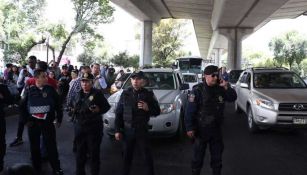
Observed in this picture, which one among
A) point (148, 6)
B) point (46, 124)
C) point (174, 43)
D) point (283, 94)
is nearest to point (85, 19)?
point (148, 6)

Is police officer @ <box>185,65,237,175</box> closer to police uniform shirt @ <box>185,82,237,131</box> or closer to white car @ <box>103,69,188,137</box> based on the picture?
police uniform shirt @ <box>185,82,237,131</box>

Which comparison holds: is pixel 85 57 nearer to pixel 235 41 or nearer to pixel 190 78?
pixel 235 41

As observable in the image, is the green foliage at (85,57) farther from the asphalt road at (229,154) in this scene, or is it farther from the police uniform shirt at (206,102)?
the police uniform shirt at (206,102)

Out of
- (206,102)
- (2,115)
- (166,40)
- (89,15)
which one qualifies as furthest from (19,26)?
(166,40)

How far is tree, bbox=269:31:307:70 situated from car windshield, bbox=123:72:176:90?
137 ft

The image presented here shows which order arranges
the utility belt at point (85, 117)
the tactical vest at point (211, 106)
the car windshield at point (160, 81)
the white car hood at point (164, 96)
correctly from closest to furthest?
the tactical vest at point (211, 106) < the utility belt at point (85, 117) < the white car hood at point (164, 96) < the car windshield at point (160, 81)

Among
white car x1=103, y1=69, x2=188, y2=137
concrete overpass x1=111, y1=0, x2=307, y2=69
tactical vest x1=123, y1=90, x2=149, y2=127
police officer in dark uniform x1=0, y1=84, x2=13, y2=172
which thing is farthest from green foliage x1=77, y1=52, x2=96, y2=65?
tactical vest x1=123, y1=90, x2=149, y2=127

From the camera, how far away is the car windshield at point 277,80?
11298 mm

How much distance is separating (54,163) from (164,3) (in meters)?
28.9

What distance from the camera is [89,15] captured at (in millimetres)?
32781

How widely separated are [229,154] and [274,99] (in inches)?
93.8

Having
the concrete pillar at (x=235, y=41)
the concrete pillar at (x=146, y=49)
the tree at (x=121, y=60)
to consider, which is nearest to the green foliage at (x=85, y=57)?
the tree at (x=121, y=60)

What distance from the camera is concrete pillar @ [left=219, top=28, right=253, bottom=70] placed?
1587 inches

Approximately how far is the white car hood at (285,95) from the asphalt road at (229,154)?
960mm
